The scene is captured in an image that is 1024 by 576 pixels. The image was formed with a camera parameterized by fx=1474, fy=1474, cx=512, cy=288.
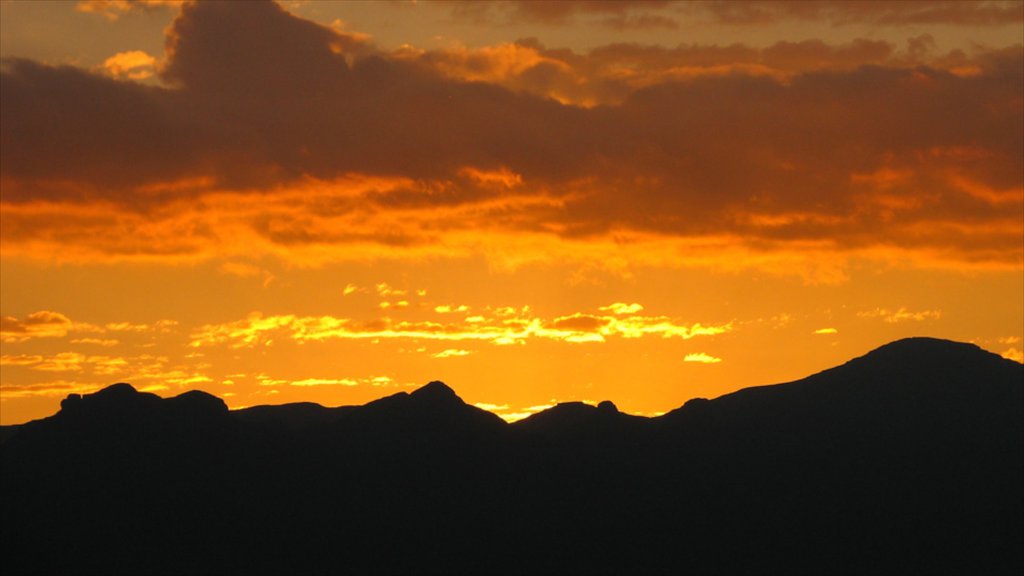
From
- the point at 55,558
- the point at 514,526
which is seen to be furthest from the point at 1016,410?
the point at 55,558

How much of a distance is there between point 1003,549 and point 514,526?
58.9 m

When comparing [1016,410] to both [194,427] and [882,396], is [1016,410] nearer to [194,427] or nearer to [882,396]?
[882,396]

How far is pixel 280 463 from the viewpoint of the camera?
641 feet

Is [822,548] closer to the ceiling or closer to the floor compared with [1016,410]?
closer to the floor

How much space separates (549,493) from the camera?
19112 cm

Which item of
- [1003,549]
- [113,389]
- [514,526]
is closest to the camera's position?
[1003,549]

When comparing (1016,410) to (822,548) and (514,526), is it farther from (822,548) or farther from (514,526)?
(514,526)

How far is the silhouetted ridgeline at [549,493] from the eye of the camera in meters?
178

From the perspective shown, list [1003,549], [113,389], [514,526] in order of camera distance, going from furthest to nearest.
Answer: [113,389] → [514,526] → [1003,549]

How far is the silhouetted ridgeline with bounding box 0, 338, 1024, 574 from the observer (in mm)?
178375

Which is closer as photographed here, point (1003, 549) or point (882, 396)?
point (1003, 549)

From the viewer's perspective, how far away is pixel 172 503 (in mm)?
186750

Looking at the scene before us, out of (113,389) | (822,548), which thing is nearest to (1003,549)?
(822,548)

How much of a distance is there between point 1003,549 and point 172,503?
4003 inches
